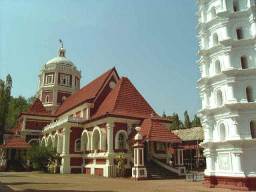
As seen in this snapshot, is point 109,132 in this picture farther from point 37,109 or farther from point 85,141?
point 37,109

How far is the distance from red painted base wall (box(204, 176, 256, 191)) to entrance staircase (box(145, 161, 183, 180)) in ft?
24.6

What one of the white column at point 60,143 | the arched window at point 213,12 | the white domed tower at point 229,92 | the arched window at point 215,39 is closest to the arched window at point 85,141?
the white column at point 60,143

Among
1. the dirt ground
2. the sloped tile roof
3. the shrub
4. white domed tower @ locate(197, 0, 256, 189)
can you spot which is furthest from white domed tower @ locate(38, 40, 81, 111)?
white domed tower @ locate(197, 0, 256, 189)

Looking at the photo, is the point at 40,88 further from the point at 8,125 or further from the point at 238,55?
the point at 238,55

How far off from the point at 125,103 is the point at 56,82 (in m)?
21.6

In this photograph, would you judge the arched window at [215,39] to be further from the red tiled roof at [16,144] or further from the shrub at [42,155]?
the red tiled roof at [16,144]

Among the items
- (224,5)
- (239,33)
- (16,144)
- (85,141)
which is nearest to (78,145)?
(85,141)

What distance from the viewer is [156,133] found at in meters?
27.3

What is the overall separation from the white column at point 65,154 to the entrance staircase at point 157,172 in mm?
9406

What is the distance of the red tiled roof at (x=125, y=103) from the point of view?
30.5 meters

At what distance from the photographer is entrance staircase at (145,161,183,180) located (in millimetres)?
25836

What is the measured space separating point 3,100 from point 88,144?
28511 mm

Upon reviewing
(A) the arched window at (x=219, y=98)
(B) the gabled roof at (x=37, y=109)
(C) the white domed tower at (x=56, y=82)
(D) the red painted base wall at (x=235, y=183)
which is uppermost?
(C) the white domed tower at (x=56, y=82)

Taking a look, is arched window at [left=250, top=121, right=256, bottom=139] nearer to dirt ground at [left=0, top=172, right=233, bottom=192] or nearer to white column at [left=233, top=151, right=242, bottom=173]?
white column at [left=233, top=151, right=242, bottom=173]
